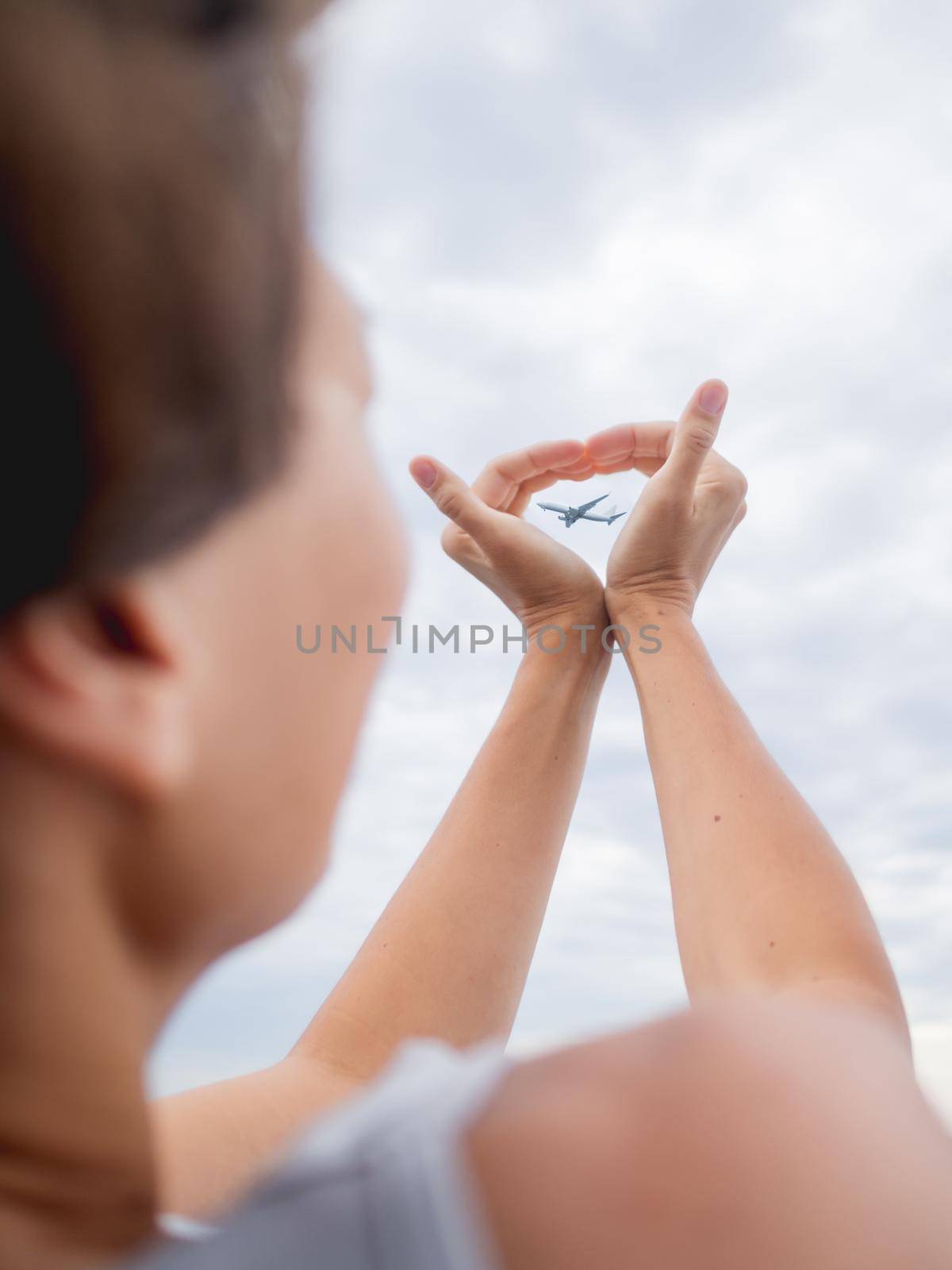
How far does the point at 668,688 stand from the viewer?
1713 millimetres

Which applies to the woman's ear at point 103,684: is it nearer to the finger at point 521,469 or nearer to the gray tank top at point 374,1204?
the gray tank top at point 374,1204

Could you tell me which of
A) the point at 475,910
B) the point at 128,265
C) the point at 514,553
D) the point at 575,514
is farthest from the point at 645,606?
the point at 575,514

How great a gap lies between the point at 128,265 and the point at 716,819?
1113 mm

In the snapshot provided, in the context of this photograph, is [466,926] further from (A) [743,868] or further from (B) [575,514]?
(B) [575,514]

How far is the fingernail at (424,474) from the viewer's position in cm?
222

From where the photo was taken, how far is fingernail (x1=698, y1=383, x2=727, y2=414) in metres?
2.05

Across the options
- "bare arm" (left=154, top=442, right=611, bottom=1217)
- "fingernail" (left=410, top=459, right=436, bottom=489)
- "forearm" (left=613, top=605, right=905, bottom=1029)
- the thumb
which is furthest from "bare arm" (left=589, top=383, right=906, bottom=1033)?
"fingernail" (left=410, top=459, right=436, bottom=489)

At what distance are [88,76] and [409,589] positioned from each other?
0.40m

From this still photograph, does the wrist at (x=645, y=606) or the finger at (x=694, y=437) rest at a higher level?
the finger at (x=694, y=437)

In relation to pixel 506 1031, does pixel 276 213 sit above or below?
above

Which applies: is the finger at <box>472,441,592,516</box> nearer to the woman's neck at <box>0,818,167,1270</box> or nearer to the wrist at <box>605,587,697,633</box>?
the wrist at <box>605,587,697,633</box>

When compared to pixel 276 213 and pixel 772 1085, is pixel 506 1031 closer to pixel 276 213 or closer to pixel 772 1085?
pixel 772 1085

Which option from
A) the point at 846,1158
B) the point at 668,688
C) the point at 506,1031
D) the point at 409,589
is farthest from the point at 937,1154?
the point at 668,688

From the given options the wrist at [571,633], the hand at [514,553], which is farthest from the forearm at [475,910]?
the hand at [514,553]
